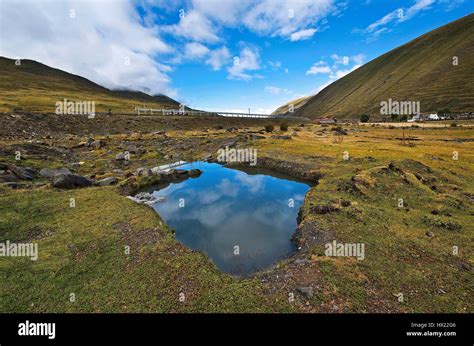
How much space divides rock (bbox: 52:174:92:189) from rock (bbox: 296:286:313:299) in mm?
27229

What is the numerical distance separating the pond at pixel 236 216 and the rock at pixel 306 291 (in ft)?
12.9

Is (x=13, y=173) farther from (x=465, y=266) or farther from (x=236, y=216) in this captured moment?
(x=465, y=266)

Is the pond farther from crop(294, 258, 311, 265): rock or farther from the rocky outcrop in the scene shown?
the rocky outcrop

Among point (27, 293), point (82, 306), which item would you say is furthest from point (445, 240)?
point (27, 293)

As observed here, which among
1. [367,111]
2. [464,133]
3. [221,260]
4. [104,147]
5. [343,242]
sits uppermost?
[367,111]

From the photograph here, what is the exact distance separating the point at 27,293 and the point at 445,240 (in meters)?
24.8

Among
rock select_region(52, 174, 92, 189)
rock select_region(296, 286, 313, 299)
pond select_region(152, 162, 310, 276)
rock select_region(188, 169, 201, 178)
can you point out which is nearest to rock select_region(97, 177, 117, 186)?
rock select_region(52, 174, 92, 189)

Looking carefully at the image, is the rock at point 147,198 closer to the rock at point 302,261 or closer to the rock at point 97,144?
the rock at point 302,261

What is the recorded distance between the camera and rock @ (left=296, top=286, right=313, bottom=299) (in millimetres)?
10939

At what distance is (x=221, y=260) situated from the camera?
52.4 feet

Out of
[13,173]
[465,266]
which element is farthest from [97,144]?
[465,266]

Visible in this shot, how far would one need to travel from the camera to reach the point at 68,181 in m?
26.0

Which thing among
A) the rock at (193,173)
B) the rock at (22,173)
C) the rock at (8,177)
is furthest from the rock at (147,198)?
the rock at (8,177)
